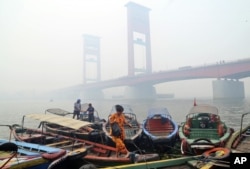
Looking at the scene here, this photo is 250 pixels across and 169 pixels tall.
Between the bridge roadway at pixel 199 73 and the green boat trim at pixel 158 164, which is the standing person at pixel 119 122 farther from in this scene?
the bridge roadway at pixel 199 73

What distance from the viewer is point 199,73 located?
52312 mm

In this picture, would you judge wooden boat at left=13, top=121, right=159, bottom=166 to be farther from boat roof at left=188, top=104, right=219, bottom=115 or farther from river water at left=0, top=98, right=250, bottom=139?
river water at left=0, top=98, right=250, bottom=139

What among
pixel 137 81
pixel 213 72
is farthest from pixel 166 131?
pixel 137 81

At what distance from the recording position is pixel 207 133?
9.34 metres

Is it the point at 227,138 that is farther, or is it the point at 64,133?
the point at 64,133

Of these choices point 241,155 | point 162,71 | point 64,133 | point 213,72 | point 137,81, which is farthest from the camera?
point 137,81

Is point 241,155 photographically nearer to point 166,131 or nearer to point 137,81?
point 166,131

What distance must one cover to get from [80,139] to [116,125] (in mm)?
2892

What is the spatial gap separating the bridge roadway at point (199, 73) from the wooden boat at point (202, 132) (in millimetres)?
39004

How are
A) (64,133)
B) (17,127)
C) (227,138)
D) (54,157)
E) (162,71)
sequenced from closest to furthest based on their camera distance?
(54,157)
(227,138)
(64,133)
(17,127)
(162,71)

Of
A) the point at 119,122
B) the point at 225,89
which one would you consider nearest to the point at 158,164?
the point at 119,122

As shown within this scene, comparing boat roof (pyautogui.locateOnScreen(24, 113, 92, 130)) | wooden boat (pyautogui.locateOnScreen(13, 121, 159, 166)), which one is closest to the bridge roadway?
boat roof (pyautogui.locateOnScreen(24, 113, 92, 130))

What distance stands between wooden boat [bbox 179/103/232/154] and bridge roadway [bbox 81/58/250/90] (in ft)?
128

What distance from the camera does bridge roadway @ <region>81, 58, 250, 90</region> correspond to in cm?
4629
